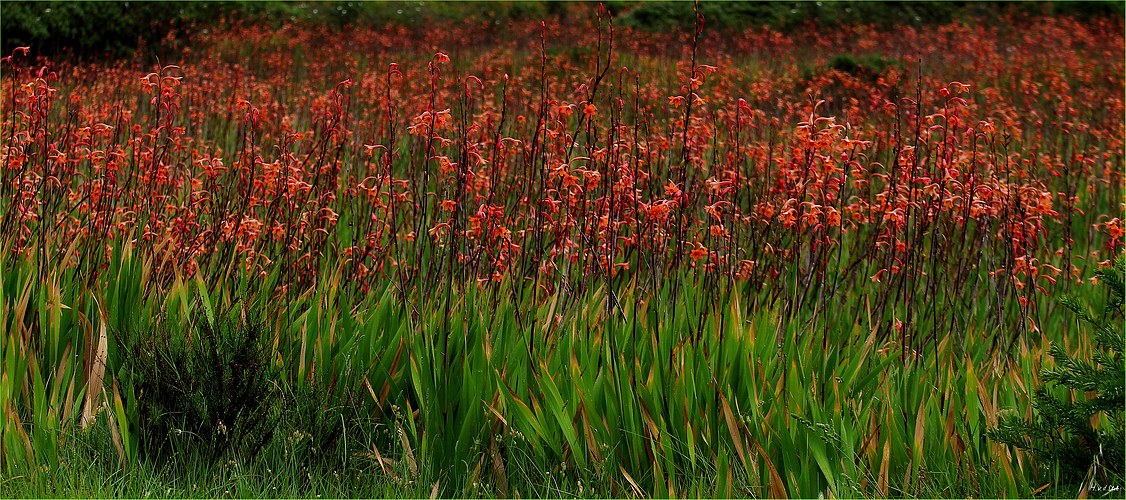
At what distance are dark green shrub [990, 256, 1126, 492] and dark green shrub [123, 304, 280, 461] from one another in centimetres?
208

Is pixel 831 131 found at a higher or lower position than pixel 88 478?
higher

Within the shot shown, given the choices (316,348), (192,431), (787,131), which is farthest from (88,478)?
(787,131)

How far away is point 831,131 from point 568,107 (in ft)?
2.69

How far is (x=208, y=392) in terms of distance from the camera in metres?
2.59

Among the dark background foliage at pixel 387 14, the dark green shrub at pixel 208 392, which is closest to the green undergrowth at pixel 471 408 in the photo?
the dark green shrub at pixel 208 392

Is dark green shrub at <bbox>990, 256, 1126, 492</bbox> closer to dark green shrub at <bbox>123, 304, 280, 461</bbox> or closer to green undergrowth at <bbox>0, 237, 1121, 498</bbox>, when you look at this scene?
green undergrowth at <bbox>0, 237, 1121, 498</bbox>

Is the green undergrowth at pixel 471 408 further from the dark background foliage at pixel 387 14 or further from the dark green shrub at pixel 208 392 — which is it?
the dark background foliage at pixel 387 14

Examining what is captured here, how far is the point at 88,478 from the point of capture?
7.62ft

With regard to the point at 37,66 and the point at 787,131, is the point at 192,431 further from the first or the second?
the point at 37,66

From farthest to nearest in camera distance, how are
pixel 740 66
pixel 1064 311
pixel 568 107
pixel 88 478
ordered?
pixel 740 66 < pixel 1064 311 < pixel 568 107 < pixel 88 478

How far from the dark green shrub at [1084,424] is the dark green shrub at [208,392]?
2.08m

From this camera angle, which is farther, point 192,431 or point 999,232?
point 999,232

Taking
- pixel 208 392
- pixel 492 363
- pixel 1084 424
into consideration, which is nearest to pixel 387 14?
pixel 208 392

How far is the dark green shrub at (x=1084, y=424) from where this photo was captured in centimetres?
212
